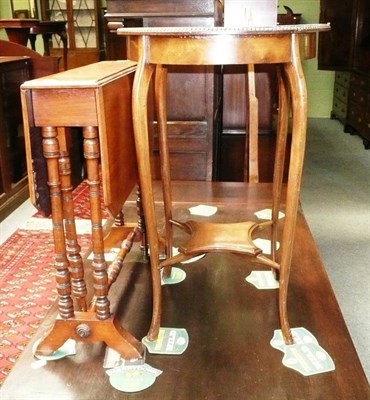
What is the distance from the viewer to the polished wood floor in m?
1.25

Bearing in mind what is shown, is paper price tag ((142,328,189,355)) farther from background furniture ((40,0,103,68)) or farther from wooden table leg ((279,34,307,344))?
background furniture ((40,0,103,68))

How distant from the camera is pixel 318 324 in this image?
1521mm

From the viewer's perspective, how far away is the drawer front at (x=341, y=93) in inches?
235

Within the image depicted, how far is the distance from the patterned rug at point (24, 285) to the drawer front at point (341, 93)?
157 inches

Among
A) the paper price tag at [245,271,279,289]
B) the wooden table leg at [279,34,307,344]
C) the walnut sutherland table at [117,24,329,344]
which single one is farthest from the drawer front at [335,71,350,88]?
the wooden table leg at [279,34,307,344]

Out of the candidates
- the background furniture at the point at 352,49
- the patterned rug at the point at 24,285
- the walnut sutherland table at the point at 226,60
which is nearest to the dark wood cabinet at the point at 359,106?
the background furniture at the point at 352,49

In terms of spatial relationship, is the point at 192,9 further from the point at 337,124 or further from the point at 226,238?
the point at 337,124

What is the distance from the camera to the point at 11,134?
3379 mm

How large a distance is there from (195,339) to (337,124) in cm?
547

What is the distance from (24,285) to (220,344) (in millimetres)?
1180

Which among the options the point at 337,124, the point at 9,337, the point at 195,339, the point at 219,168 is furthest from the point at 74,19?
the point at 195,339

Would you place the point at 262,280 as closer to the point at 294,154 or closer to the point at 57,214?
the point at 294,154

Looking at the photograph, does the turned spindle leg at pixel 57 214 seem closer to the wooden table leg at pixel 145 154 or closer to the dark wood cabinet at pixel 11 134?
the wooden table leg at pixel 145 154

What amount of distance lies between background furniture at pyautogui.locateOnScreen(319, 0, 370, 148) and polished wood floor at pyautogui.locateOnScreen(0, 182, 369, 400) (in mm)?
3640
